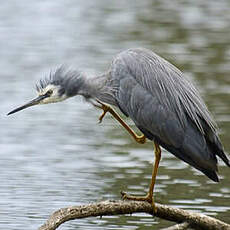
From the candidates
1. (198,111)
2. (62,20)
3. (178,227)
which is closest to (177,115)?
(198,111)

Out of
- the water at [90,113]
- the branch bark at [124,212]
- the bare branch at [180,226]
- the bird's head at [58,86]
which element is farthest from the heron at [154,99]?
the water at [90,113]

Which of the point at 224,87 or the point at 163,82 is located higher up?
the point at 163,82

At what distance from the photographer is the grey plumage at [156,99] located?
761cm

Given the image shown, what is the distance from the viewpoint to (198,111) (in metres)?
7.68

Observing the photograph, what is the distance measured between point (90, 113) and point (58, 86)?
503cm

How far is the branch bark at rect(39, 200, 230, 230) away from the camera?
6.87 meters

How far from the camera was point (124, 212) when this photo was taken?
7207 mm

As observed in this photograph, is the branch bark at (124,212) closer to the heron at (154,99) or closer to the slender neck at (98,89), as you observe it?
the heron at (154,99)

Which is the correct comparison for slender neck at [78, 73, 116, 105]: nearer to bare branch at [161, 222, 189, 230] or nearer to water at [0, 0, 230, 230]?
water at [0, 0, 230, 230]

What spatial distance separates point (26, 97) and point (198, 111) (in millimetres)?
5809

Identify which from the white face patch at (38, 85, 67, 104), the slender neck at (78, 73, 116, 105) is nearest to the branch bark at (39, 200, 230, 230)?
the slender neck at (78, 73, 116, 105)

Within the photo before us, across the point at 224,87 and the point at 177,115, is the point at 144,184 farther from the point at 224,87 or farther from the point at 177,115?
the point at 224,87

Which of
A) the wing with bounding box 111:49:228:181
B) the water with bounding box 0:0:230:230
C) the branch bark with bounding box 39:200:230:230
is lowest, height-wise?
the water with bounding box 0:0:230:230

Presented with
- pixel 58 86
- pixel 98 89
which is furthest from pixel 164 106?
pixel 58 86
